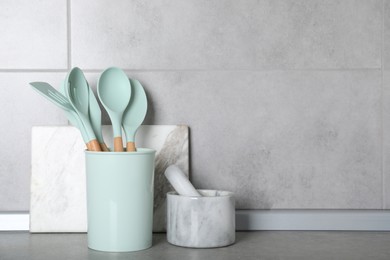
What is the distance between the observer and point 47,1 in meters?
0.96

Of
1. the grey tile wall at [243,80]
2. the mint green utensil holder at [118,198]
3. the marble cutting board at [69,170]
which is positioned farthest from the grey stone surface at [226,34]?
the mint green utensil holder at [118,198]

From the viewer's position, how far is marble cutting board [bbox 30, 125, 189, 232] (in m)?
0.93

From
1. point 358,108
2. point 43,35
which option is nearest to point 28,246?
point 43,35

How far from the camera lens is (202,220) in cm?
79

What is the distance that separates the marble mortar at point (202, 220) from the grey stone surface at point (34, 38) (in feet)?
1.18

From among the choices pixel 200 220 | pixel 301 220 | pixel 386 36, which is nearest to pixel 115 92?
pixel 200 220

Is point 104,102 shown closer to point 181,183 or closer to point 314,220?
point 181,183

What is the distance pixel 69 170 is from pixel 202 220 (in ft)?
0.93

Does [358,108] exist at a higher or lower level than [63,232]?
higher

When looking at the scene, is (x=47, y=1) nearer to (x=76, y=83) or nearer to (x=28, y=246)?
(x=76, y=83)

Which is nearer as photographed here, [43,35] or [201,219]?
[201,219]

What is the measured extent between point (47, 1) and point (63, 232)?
16.6 inches

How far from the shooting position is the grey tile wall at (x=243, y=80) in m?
0.96

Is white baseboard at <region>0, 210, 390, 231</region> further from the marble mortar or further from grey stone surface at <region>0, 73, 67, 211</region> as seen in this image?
the marble mortar
